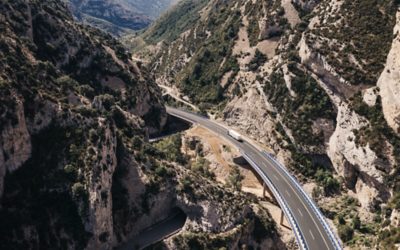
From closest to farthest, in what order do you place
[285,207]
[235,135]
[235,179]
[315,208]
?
1. [285,207]
2. [315,208]
3. [235,179]
4. [235,135]

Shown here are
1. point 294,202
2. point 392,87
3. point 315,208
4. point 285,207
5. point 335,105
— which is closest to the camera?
point 285,207

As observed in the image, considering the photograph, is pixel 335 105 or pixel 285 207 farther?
pixel 335 105

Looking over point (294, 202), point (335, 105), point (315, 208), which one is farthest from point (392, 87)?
point (294, 202)

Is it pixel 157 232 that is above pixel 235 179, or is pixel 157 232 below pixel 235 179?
below

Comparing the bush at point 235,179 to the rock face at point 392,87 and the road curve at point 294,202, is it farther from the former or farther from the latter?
the rock face at point 392,87

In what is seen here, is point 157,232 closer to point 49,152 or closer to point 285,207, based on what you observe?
point 49,152

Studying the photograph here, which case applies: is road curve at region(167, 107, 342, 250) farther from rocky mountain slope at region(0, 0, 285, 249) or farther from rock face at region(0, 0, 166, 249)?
rock face at region(0, 0, 166, 249)
